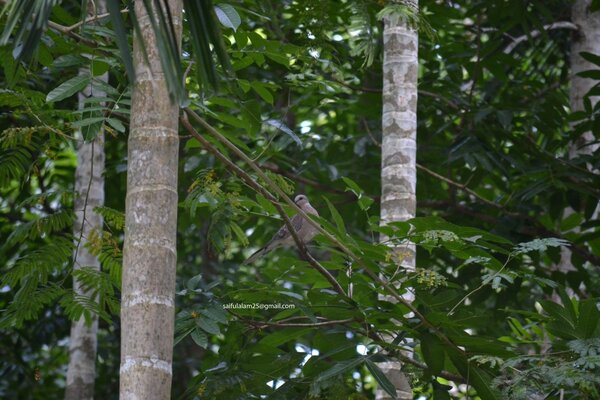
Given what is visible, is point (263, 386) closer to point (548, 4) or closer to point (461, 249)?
point (461, 249)

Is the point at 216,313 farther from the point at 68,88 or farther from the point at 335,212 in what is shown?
the point at 68,88

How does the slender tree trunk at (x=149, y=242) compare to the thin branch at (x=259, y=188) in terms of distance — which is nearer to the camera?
the slender tree trunk at (x=149, y=242)

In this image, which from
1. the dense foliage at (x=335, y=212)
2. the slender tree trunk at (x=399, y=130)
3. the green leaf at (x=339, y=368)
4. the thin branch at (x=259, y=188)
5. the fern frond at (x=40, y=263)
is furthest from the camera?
the slender tree trunk at (x=399, y=130)

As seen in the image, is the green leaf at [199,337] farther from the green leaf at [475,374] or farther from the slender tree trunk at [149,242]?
the green leaf at [475,374]

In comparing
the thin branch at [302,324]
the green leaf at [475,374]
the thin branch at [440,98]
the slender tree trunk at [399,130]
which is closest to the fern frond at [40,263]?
the thin branch at [302,324]

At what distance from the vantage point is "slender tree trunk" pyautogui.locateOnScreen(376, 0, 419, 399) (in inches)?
204

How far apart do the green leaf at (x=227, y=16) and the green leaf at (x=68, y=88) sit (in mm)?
624

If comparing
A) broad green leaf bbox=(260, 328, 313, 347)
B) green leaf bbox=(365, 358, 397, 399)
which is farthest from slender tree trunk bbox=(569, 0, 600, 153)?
green leaf bbox=(365, 358, 397, 399)

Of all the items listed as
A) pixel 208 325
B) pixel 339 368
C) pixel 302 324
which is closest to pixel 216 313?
pixel 208 325

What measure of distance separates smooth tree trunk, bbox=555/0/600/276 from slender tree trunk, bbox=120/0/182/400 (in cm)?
482

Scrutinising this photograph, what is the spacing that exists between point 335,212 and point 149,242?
1029 mm

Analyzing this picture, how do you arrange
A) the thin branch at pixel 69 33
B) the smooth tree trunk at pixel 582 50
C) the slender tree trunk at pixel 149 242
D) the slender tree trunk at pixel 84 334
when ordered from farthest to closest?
the smooth tree trunk at pixel 582 50 < the slender tree trunk at pixel 84 334 < the thin branch at pixel 69 33 < the slender tree trunk at pixel 149 242

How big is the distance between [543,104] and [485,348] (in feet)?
11.6

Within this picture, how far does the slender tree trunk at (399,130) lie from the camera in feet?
17.0
